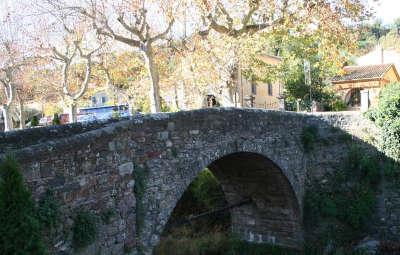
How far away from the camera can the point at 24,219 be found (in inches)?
185

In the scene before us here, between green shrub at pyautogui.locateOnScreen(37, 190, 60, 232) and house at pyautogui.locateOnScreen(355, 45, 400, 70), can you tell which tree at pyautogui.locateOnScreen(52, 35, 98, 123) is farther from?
house at pyautogui.locateOnScreen(355, 45, 400, 70)

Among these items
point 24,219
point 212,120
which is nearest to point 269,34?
point 212,120

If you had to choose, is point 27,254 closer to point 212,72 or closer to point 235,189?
point 235,189

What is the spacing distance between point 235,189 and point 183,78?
938 centimetres

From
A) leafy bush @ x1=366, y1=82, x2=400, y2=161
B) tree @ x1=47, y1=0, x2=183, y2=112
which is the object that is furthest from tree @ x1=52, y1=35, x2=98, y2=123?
leafy bush @ x1=366, y1=82, x2=400, y2=161

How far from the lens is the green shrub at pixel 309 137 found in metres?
13.0

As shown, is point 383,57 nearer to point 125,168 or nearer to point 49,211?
point 125,168

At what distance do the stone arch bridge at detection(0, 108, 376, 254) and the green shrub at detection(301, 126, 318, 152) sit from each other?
0.15 meters

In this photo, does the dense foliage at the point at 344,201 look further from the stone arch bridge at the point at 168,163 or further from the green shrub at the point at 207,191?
the green shrub at the point at 207,191

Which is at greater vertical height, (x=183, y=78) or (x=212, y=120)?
(x=183, y=78)

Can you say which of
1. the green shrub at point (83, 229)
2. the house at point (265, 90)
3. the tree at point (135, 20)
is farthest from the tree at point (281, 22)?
the house at point (265, 90)

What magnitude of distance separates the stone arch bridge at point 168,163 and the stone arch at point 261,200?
0.03 meters

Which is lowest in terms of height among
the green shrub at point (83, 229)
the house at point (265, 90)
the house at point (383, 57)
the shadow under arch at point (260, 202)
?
the shadow under arch at point (260, 202)

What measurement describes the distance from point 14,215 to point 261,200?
9.63 m
